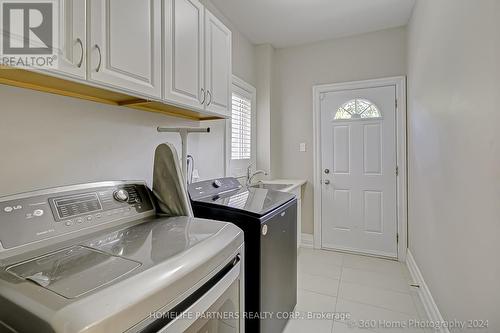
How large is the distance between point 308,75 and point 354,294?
2.66 meters

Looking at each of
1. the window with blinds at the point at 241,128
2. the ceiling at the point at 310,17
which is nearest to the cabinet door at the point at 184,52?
the ceiling at the point at 310,17

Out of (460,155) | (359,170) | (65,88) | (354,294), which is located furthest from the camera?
(359,170)

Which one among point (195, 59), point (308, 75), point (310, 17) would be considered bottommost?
point (195, 59)

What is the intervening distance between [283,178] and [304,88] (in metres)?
1.28

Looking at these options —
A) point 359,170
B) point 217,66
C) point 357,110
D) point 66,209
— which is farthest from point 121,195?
point 357,110

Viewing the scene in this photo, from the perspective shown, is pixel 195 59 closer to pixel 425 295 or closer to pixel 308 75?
pixel 308 75

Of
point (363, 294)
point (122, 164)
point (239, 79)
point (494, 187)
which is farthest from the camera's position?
point (239, 79)

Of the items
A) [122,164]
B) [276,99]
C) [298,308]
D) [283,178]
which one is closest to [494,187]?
[298,308]

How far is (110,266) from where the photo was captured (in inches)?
26.8

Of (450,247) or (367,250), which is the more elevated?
(450,247)

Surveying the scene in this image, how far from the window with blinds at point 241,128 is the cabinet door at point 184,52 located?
124 centimetres

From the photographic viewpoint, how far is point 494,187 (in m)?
1.00

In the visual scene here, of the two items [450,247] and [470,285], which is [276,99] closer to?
[450,247]

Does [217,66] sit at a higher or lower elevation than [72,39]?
higher
